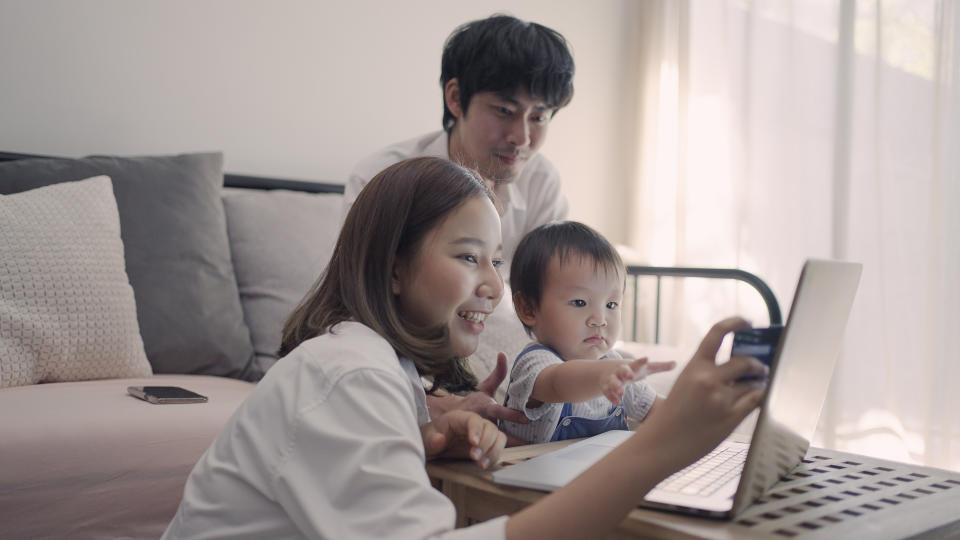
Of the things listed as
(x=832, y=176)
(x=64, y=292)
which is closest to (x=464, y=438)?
(x=64, y=292)

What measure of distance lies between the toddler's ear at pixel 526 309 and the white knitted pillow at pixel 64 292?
89 centimetres

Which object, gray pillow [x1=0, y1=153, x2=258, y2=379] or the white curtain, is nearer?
gray pillow [x1=0, y1=153, x2=258, y2=379]

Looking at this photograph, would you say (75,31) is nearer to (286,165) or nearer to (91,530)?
(286,165)

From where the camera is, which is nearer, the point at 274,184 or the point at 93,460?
the point at 93,460

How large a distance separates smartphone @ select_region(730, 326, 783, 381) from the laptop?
14 millimetres

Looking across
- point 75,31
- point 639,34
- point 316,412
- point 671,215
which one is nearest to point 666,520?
point 316,412

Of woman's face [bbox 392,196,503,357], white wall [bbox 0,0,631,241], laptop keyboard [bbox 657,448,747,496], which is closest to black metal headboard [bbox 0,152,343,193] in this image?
white wall [bbox 0,0,631,241]

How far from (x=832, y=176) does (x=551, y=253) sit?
208 centimetres

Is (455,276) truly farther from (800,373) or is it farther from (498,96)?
(498,96)

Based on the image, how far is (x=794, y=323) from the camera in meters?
0.66

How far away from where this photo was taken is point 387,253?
2.91ft

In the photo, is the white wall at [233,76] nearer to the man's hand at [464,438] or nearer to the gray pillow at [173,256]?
the gray pillow at [173,256]

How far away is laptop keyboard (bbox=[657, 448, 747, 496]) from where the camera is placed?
78cm

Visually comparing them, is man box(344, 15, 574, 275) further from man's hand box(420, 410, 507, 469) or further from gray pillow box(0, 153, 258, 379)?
man's hand box(420, 410, 507, 469)
